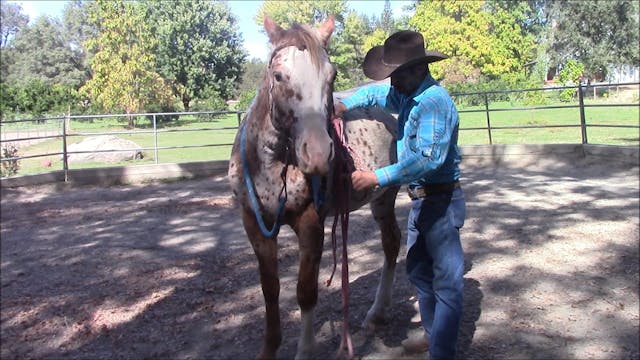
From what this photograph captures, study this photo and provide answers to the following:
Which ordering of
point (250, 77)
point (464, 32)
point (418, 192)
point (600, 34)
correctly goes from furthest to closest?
→ point (250, 77), point (464, 32), point (600, 34), point (418, 192)

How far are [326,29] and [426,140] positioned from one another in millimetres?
752

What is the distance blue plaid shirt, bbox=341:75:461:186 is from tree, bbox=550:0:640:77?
9.86 m

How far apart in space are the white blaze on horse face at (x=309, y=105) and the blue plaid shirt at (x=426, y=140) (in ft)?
1.38

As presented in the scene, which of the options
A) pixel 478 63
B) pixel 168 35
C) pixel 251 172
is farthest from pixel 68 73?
pixel 251 172

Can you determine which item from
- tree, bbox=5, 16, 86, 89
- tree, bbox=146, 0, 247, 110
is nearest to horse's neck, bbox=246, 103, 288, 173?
tree, bbox=146, 0, 247, 110

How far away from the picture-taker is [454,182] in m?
2.60

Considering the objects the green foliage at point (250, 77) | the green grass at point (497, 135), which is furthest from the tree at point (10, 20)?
the green grass at point (497, 135)

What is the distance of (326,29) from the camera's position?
255 cm

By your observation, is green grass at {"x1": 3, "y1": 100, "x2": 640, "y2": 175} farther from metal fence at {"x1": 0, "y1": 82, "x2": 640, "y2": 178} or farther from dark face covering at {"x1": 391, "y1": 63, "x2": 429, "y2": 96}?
dark face covering at {"x1": 391, "y1": 63, "x2": 429, "y2": 96}

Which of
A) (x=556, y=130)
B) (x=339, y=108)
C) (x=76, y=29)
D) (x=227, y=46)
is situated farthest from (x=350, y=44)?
(x=339, y=108)

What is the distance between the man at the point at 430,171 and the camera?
233cm

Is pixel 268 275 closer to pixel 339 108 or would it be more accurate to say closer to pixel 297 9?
pixel 339 108

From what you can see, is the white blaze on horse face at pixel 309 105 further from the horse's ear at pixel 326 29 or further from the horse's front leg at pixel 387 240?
the horse's front leg at pixel 387 240

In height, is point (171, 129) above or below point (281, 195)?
above
